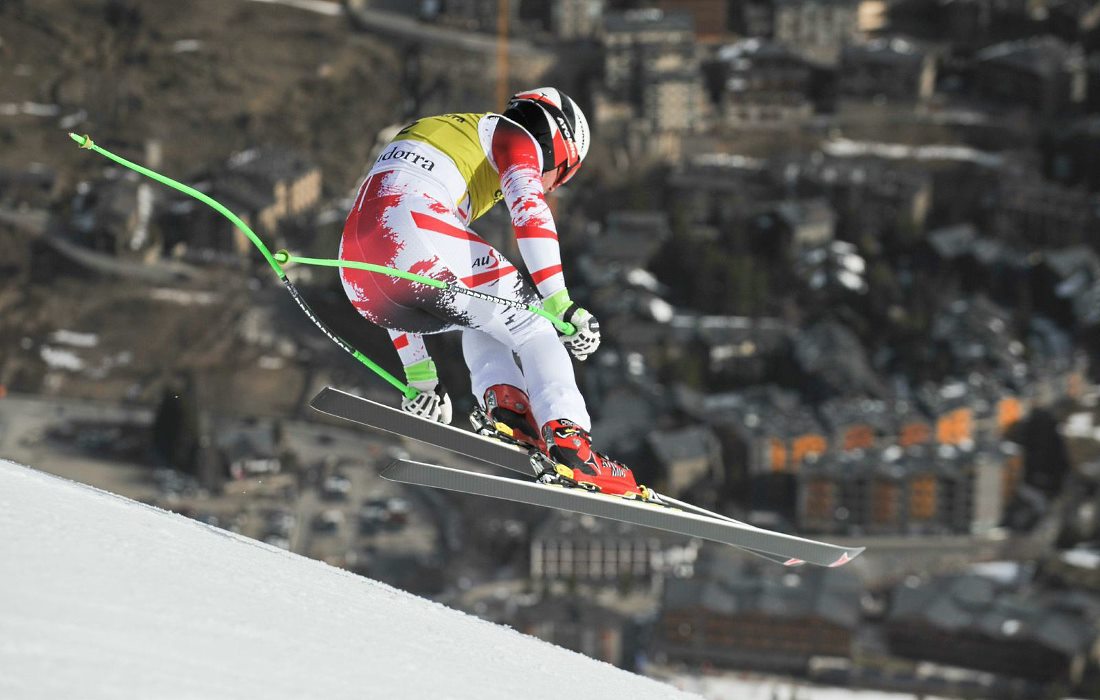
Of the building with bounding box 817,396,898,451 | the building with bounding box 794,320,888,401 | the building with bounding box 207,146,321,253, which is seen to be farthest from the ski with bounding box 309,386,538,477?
the building with bounding box 207,146,321,253

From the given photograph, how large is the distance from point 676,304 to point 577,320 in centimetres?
4069

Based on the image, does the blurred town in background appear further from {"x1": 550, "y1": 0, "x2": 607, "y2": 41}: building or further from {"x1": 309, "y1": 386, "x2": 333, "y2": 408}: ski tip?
{"x1": 309, "y1": 386, "x2": 333, "y2": 408}: ski tip

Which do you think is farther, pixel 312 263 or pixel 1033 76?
pixel 1033 76

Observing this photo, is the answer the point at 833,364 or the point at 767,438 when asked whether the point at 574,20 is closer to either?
the point at 833,364

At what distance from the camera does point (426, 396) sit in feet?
14.6

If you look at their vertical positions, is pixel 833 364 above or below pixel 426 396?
below

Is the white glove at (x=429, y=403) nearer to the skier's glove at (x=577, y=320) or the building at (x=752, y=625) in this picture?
the skier's glove at (x=577, y=320)

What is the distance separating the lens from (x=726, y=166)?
50.0m

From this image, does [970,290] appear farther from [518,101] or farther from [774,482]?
[518,101]

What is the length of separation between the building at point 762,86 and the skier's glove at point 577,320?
4722cm

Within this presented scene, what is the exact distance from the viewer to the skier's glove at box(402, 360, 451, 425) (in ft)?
14.5

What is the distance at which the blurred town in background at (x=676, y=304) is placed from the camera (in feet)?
103

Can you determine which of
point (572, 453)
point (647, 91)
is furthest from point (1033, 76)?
point (572, 453)

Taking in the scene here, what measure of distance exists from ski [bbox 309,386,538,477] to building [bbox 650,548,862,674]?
24942 millimetres
